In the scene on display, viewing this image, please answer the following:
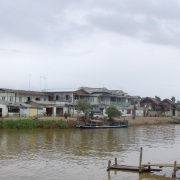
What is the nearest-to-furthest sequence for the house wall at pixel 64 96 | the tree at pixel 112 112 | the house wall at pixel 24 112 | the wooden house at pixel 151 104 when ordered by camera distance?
1. the house wall at pixel 24 112
2. the tree at pixel 112 112
3. the house wall at pixel 64 96
4. the wooden house at pixel 151 104

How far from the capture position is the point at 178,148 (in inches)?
1280

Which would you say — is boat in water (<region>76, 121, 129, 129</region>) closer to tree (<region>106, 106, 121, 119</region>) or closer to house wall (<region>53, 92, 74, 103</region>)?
tree (<region>106, 106, 121, 119</region>)

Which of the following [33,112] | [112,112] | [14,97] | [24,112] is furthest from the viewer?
[14,97]

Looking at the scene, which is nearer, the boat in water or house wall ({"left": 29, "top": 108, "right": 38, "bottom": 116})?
the boat in water

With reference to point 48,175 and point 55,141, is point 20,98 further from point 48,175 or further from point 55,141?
point 48,175

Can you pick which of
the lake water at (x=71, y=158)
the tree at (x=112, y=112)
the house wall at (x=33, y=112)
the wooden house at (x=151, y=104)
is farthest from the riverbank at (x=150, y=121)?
the lake water at (x=71, y=158)

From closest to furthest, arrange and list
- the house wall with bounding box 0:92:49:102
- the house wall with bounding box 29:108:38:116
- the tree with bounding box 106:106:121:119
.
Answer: the house wall with bounding box 29:108:38:116 → the tree with bounding box 106:106:121:119 → the house wall with bounding box 0:92:49:102

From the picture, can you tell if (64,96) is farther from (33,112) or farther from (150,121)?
(150,121)

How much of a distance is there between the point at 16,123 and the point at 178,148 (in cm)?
2531

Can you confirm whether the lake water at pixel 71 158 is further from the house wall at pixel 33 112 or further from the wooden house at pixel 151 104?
the wooden house at pixel 151 104

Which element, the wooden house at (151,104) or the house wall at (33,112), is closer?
the house wall at (33,112)

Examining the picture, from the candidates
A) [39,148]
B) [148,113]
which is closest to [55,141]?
[39,148]

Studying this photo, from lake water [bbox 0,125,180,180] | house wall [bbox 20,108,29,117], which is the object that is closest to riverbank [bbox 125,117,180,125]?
house wall [bbox 20,108,29,117]

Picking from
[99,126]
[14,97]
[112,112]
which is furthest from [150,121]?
[14,97]
